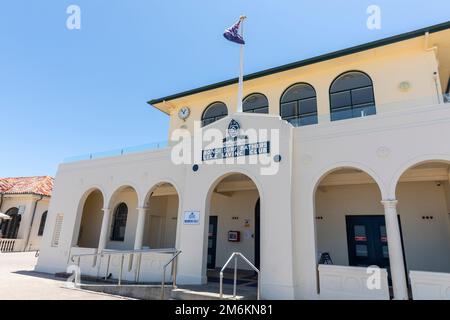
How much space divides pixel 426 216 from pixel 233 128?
7176 millimetres

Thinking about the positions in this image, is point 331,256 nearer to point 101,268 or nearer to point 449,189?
point 449,189

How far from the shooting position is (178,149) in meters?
11.1

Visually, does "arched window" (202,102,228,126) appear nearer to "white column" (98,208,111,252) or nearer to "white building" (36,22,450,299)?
"white building" (36,22,450,299)

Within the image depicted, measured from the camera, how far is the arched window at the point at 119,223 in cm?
1480

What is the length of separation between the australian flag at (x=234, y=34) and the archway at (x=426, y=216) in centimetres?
762

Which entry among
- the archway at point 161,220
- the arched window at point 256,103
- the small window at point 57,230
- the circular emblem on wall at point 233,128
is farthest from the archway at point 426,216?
the small window at point 57,230

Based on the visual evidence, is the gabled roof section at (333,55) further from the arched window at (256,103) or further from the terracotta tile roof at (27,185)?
the terracotta tile roof at (27,185)

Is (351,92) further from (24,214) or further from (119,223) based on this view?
(24,214)

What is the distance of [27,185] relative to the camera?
24.2 metres

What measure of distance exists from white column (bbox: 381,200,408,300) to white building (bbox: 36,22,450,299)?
0.08 ft

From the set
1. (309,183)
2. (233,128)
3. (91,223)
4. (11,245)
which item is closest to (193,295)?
(309,183)
